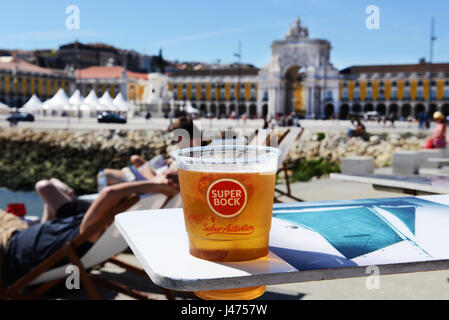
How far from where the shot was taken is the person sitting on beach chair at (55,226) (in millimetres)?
2322

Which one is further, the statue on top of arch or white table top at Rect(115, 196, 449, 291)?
the statue on top of arch

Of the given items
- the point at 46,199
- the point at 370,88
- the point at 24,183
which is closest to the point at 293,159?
the point at 24,183

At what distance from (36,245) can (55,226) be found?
0.15 meters

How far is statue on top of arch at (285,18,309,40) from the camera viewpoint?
55.4 metres

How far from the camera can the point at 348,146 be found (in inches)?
734

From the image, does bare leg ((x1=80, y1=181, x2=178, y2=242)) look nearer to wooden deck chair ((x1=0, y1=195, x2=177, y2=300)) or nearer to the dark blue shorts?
wooden deck chair ((x1=0, y1=195, x2=177, y2=300))

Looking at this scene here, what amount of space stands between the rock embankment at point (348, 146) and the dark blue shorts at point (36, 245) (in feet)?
50.4

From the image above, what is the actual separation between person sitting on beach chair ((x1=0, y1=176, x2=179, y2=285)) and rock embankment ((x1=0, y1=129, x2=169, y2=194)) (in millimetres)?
16555

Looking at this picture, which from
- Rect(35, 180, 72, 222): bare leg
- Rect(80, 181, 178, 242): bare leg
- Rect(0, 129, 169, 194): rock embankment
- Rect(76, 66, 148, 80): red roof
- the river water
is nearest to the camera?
Rect(80, 181, 178, 242): bare leg

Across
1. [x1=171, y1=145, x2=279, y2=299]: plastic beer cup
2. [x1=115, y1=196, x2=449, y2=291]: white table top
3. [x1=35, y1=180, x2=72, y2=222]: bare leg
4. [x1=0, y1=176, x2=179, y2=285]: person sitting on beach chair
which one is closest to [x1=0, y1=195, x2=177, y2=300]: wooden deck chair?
[x1=0, y1=176, x2=179, y2=285]: person sitting on beach chair

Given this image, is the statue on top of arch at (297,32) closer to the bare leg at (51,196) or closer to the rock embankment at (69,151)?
the rock embankment at (69,151)

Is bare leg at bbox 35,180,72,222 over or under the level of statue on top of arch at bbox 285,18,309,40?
under

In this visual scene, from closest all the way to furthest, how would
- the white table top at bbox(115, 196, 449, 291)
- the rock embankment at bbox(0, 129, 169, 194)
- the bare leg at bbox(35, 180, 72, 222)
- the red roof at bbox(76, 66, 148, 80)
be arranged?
1. the white table top at bbox(115, 196, 449, 291)
2. the bare leg at bbox(35, 180, 72, 222)
3. the rock embankment at bbox(0, 129, 169, 194)
4. the red roof at bbox(76, 66, 148, 80)

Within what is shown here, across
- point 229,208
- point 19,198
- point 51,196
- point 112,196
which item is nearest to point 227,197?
point 229,208
